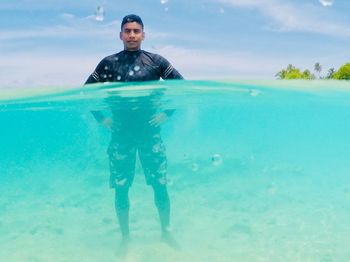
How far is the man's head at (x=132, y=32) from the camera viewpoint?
5574 mm

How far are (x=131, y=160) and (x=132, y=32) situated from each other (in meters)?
1.94

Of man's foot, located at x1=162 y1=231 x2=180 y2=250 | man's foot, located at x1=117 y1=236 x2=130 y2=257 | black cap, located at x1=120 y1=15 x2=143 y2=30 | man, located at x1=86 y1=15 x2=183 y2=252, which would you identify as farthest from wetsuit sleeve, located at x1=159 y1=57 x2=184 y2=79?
man's foot, located at x1=117 y1=236 x2=130 y2=257

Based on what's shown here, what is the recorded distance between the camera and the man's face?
5.57 m

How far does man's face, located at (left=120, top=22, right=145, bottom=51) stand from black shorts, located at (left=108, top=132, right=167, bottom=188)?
142 centimetres

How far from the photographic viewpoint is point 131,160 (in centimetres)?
587

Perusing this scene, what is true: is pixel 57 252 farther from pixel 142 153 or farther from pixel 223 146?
pixel 223 146

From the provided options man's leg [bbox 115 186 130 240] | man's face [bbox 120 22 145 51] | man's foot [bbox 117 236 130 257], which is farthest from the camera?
man's foot [bbox 117 236 130 257]

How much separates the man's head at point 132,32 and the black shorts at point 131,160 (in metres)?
1.44

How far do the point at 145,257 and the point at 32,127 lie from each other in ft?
49.6

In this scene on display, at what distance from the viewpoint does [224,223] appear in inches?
446

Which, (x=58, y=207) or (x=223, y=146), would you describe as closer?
(x=58, y=207)

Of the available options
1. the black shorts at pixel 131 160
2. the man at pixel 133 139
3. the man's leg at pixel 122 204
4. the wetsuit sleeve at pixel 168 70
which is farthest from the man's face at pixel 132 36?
the man's leg at pixel 122 204

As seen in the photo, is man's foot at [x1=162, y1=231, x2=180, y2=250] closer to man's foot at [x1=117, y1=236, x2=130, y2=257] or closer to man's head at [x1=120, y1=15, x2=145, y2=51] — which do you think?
man's foot at [x1=117, y1=236, x2=130, y2=257]

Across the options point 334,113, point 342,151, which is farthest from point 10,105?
point 342,151
